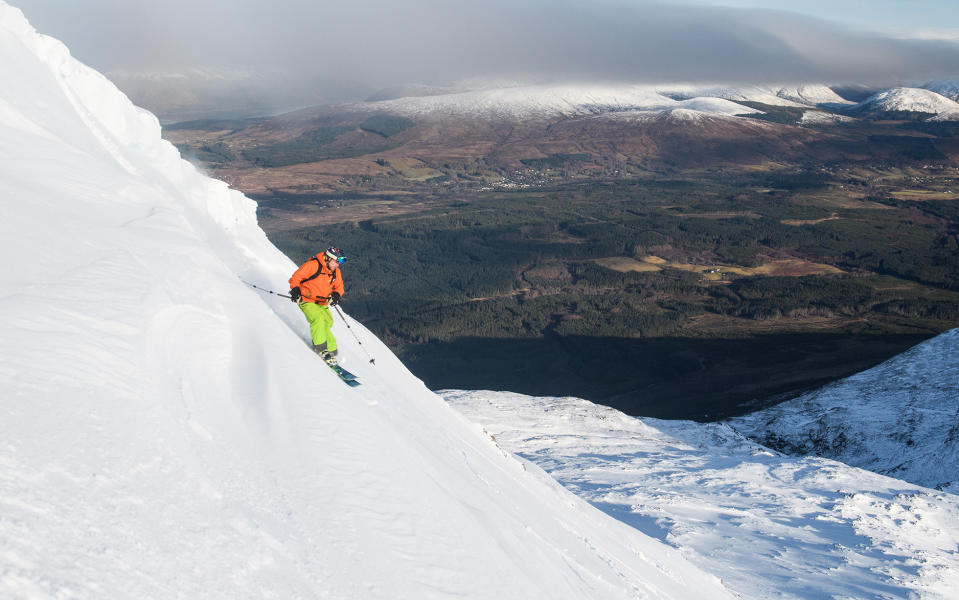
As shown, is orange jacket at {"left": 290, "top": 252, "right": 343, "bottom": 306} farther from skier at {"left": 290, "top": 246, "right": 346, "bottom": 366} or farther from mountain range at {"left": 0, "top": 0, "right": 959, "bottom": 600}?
mountain range at {"left": 0, "top": 0, "right": 959, "bottom": 600}

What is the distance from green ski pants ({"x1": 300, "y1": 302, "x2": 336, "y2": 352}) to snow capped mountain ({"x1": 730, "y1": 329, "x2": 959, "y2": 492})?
109 ft

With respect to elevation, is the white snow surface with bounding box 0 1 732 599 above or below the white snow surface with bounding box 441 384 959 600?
above

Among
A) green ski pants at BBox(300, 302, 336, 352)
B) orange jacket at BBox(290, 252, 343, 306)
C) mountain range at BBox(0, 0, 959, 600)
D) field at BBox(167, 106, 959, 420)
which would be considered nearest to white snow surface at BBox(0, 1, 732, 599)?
mountain range at BBox(0, 0, 959, 600)

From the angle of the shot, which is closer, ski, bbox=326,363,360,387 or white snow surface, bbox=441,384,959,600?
ski, bbox=326,363,360,387

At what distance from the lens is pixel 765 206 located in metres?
184

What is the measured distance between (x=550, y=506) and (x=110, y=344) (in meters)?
9.14

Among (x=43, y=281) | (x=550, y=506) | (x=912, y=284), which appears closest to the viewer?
(x=43, y=281)

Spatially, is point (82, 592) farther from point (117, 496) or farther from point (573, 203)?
point (573, 203)

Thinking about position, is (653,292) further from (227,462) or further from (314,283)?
(227,462)

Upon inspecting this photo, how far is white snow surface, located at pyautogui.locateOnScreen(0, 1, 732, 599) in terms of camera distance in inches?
223

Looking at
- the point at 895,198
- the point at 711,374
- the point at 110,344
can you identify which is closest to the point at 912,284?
the point at 711,374

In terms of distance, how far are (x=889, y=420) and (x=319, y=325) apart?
41.6 metres

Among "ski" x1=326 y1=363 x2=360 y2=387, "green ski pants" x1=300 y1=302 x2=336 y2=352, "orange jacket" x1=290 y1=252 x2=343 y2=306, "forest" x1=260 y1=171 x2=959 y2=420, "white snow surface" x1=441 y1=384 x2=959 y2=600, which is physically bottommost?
"forest" x1=260 y1=171 x2=959 y2=420

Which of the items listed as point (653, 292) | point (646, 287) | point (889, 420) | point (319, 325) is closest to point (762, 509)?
point (319, 325)
